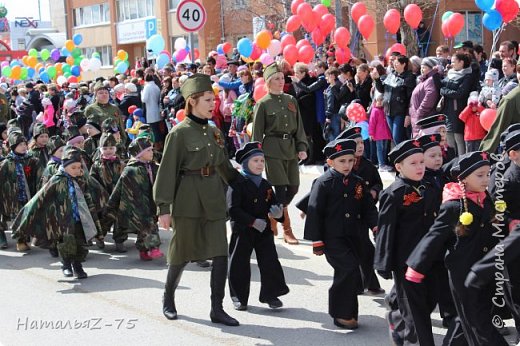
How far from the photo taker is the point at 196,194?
22.2 feet

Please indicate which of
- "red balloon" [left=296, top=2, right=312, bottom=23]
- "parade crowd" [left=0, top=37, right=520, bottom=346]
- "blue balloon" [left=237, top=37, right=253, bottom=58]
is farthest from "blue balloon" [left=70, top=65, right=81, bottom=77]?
"parade crowd" [left=0, top=37, right=520, bottom=346]

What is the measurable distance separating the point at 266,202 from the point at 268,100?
7.27ft

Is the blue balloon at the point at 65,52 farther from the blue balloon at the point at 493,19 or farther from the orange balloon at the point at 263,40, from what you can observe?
the blue balloon at the point at 493,19

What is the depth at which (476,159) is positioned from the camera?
5.23 meters

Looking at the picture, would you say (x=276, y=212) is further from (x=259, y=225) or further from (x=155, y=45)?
(x=155, y=45)

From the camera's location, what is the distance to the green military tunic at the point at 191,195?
671 cm

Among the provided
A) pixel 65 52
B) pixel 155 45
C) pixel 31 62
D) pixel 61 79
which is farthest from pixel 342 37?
pixel 31 62

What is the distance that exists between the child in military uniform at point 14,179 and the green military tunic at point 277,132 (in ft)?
10.9

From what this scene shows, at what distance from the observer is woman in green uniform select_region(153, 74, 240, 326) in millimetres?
6727

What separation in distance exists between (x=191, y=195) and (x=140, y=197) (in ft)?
9.05

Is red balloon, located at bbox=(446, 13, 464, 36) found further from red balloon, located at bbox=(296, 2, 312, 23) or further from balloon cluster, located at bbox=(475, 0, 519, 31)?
red balloon, located at bbox=(296, 2, 312, 23)

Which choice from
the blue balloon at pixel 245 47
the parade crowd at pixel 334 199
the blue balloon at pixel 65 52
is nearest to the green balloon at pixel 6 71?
the blue balloon at pixel 65 52

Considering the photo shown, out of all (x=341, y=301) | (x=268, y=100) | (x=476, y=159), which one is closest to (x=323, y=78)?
(x=268, y=100)

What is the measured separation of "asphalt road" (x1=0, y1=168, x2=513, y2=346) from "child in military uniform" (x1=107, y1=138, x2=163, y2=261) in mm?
271
